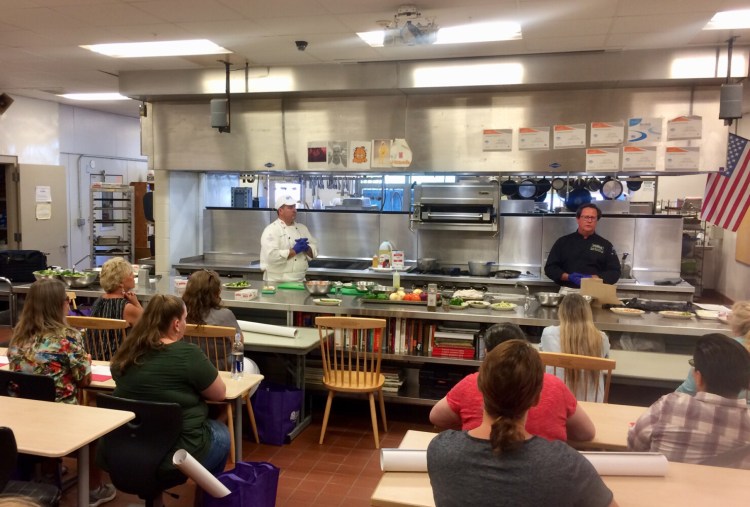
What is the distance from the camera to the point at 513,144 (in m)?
6.26

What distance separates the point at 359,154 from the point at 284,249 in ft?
4.36

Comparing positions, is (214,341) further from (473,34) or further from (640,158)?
(640,158)

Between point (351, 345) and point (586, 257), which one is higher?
point (586, 257)

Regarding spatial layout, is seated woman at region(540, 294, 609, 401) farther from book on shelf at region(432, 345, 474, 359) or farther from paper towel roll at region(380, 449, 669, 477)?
book on shelf at region(432, 345, 474, 359)

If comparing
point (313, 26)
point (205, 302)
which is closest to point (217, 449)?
point (205, 302)

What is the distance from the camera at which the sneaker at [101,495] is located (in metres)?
3.49

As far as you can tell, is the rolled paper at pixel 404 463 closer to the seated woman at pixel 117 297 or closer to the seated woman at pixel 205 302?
the seated woman at pixel 205 302

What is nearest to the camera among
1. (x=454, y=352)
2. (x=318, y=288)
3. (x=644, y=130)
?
(x=454, y=352)

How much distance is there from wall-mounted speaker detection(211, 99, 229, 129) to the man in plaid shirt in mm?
5383

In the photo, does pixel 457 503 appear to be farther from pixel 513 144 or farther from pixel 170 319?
pixel 513 144

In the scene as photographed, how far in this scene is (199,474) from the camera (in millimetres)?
2516

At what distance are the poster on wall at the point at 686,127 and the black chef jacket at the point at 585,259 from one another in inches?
48.2

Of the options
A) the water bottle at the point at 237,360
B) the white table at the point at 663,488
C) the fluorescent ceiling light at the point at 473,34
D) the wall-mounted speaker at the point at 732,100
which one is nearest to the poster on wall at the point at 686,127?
the wall-mounted speaker at the point at 732,100

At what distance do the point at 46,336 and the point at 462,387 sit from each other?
213 cm
